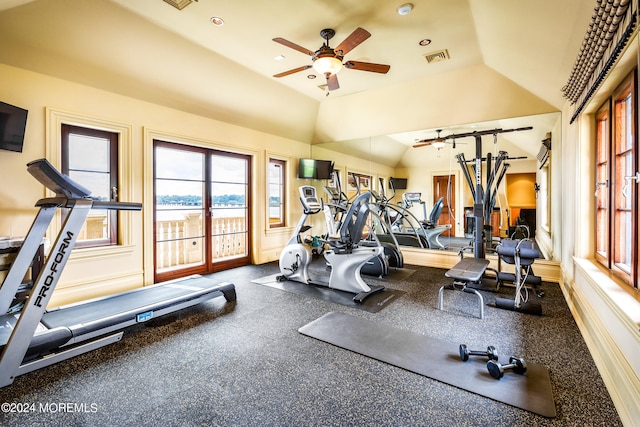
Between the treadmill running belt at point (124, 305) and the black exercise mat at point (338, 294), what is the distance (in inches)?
38.2

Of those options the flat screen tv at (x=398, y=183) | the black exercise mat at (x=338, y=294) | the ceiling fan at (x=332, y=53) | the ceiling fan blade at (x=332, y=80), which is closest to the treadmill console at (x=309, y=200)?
the black exercise mat at (x=338, y=294)

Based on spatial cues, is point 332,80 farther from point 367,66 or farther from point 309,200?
point 309,200

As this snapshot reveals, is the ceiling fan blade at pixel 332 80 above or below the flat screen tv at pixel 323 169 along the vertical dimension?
above

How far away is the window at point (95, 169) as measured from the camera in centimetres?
374

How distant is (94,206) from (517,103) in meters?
5.66

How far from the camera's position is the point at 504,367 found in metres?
2.15

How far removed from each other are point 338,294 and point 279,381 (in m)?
→ 2.03

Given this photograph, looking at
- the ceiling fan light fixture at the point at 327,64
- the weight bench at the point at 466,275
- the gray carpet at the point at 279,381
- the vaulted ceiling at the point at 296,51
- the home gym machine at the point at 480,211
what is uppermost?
the vaulted ceiling at the point at 296,51

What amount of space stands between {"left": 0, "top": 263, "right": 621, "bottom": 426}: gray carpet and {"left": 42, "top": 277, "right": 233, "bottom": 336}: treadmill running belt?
0.76 ft

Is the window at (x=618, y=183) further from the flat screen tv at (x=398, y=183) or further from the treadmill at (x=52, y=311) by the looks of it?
the treadmill at (x=52, y=311)

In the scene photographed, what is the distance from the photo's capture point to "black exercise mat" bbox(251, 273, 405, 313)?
12.1ft

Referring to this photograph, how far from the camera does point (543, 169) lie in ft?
17.1

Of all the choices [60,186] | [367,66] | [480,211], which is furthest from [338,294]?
[60,186]

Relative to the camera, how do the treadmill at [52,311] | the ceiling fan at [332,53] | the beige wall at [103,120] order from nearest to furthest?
the treadmill at [52,311]
the ceiling fan at [332,53]
the beige wall at [103,120]
